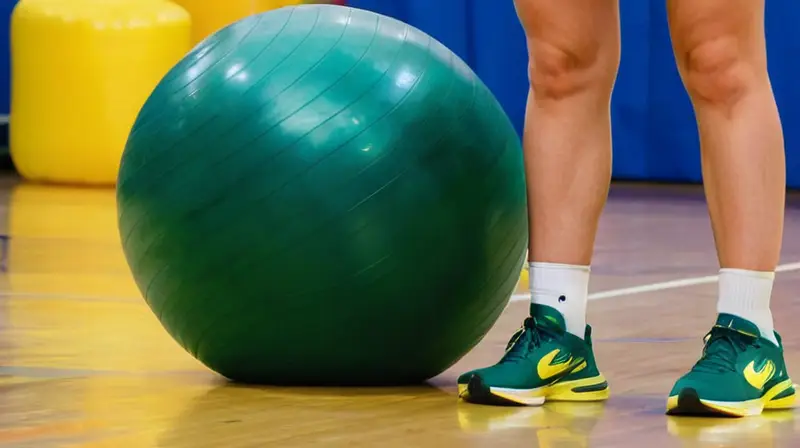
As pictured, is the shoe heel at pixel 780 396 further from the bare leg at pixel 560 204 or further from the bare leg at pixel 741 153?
the bare leg at pixel 560 204

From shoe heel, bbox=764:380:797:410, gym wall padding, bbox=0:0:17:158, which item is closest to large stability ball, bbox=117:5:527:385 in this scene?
shoe heel, bbox=764:380:797:410

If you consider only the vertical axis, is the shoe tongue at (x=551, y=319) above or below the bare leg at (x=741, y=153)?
below

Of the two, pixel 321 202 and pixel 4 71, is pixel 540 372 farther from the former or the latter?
pixel 4 71

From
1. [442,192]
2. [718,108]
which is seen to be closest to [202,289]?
[442,192]

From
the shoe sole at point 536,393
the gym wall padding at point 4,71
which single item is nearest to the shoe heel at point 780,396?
the shoe sole at point 536,393

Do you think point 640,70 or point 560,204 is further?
point 640,70

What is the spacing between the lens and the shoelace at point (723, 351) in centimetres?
225

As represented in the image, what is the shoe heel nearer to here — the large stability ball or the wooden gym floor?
the wooden gym floor

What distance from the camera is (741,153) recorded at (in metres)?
2.26

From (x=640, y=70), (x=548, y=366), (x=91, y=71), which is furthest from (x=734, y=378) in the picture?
(x=91, y=71)

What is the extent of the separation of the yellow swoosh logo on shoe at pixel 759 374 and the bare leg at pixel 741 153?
52 mm

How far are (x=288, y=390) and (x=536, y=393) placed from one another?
1.31ft

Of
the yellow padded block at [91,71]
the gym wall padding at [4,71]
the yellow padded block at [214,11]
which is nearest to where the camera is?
the yellow padded block at [91,71]

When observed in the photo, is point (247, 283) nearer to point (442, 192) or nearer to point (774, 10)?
point (442, 192)
